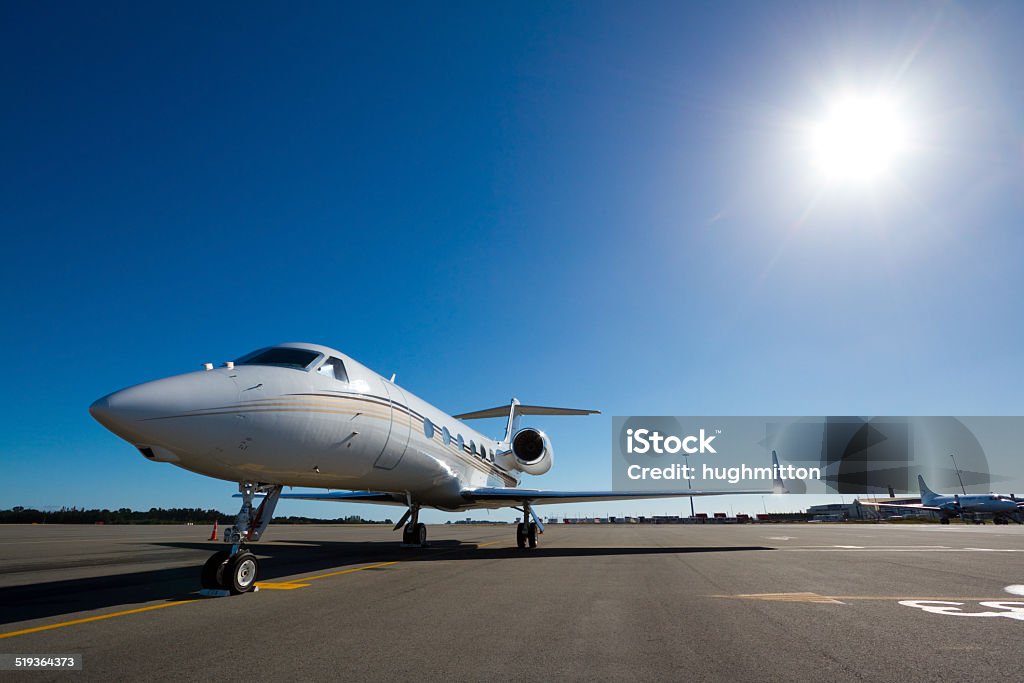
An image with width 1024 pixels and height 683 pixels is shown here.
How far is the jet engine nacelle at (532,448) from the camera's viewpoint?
59.4ft

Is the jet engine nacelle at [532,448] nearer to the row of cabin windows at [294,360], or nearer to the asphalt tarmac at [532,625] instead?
the asphalt tarmac at [532,625]

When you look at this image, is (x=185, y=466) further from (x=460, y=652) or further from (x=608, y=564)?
(x=608, y=564)

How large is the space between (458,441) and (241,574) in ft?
26.2

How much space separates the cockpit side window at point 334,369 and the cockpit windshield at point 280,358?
22cm

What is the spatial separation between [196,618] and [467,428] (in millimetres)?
11300

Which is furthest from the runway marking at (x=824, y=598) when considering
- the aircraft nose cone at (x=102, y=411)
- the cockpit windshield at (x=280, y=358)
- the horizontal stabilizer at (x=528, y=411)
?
the horizontal stabilizer at (x=528, y=411)

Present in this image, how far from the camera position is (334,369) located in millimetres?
8523

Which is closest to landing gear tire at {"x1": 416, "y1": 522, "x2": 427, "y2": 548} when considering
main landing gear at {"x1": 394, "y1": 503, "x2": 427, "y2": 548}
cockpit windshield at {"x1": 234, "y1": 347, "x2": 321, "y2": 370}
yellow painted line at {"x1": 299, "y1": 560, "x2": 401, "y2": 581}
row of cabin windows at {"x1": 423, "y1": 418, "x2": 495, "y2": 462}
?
main landing gear at {"x1": 394, "y1": 503, "x2": 427, "y2": 548}

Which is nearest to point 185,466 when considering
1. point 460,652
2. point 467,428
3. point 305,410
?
point 305,410

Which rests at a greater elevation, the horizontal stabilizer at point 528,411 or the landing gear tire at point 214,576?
the horizontal stabilizer at point 528,411

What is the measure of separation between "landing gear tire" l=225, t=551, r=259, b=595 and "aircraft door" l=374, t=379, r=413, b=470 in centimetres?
309

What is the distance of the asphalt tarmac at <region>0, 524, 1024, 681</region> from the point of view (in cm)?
331

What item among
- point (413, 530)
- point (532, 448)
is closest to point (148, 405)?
point (413, 530)

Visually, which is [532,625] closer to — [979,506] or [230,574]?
[230,574]
